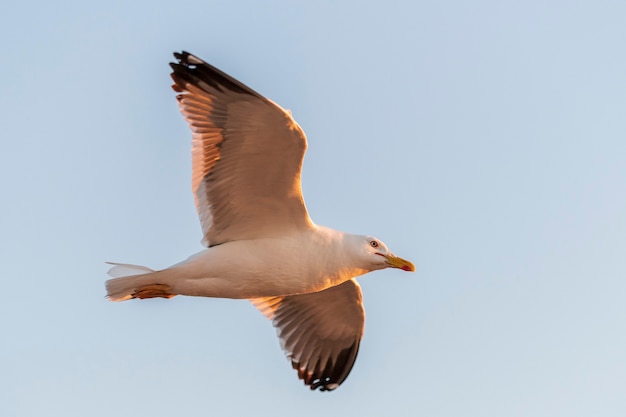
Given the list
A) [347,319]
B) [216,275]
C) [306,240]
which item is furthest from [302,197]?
[347,319]

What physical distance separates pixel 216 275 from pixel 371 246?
165 cm

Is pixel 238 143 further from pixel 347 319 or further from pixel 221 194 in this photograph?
pixel 347 319

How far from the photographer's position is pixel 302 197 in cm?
1193

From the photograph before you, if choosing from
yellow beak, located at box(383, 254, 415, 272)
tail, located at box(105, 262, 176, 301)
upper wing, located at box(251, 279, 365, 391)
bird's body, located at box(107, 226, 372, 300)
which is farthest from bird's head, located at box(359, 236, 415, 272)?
tail, located at box(105, 262, 176, 301)

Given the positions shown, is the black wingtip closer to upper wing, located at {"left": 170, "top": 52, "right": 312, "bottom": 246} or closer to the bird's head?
upper wing, located at {"left": 170, "top": 52, "right": 312, "bottom": 246}

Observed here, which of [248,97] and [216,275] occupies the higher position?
[248,97]

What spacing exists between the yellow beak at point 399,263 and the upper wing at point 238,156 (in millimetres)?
933

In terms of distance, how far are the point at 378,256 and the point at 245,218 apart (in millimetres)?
1442

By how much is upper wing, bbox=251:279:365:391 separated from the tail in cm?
232

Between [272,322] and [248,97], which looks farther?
[272,322]

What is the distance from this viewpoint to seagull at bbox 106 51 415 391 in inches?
447

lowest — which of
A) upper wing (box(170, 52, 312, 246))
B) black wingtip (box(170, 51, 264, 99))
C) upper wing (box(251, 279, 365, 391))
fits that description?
upper wing (box(251, 279, 365, 391))

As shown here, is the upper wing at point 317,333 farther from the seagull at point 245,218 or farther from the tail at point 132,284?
the tail at point 132,284

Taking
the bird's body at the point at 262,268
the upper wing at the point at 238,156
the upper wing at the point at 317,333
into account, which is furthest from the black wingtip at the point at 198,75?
the upper wing at the point at 317,333
